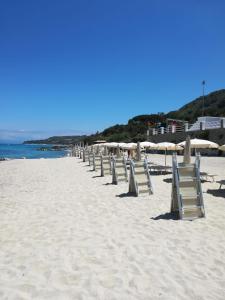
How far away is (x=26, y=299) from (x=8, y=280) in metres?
0.58

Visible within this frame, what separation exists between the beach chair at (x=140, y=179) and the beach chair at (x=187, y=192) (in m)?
2.48

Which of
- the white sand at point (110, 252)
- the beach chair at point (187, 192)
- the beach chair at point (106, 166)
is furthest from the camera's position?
the beach chair at point (106, 166)

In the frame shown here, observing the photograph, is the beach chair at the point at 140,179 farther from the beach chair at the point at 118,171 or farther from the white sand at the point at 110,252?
the beach chair at the point at 118,171

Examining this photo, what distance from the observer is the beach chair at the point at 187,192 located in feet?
23.6

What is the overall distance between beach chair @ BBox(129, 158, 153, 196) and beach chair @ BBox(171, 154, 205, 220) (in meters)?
2.48

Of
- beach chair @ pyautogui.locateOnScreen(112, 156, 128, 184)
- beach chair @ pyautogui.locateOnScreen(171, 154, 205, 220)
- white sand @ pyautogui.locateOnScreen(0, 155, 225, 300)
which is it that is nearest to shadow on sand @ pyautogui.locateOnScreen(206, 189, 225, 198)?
white sand @ pyautogui.locateOnScreen(0, 155, 225, 300)

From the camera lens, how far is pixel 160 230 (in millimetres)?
6352

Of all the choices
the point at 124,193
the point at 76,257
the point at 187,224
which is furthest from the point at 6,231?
the point at 124,193

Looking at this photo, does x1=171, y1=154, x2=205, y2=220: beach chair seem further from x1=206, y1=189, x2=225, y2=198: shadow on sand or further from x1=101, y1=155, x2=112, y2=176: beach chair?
x1=101, y1=155, x2=112, y2=176: beach chair

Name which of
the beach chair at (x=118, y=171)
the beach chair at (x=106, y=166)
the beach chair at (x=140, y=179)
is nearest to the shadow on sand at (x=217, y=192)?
the beach chair at (x=140, y=179)

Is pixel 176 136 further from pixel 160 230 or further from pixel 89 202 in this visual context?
pixel 160 230

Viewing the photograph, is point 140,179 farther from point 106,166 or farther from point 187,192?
point 106,166

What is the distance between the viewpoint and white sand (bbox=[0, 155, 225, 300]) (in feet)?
13.1

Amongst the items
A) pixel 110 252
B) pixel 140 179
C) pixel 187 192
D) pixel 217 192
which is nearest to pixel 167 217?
pixel 187 192
